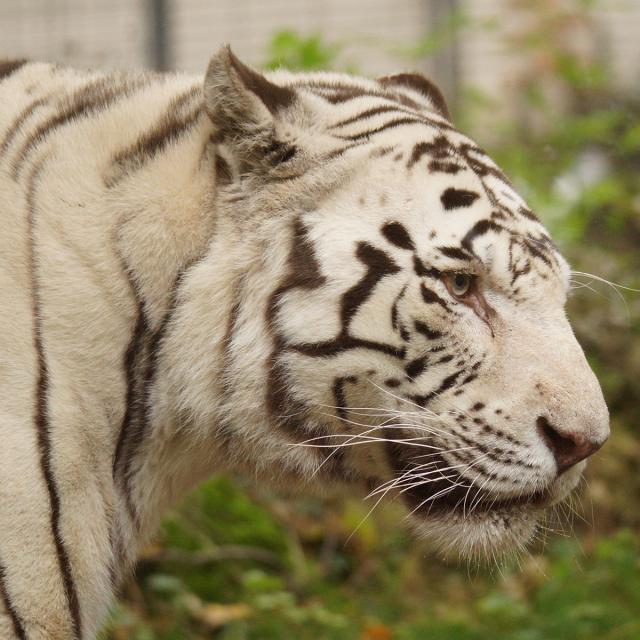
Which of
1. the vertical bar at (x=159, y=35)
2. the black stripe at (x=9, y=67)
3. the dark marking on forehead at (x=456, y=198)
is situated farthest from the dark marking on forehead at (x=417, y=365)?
the vertical bar at (x=159, y=35)

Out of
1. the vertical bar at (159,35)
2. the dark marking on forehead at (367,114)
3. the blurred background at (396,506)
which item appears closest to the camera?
the dark marking on forehead at (367,114)

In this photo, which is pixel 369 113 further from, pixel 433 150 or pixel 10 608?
pixel 10 608

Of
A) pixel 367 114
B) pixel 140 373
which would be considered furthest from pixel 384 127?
pixel 140 373

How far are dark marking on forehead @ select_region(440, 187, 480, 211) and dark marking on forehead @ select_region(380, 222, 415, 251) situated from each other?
11cm

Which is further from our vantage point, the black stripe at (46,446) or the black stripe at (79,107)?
the black stripe at (79,107)

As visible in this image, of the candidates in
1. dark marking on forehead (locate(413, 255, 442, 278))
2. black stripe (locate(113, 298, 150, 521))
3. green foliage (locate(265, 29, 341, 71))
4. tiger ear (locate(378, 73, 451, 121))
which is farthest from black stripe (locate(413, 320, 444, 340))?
green foliage (locate(265, 29, 341, 71))

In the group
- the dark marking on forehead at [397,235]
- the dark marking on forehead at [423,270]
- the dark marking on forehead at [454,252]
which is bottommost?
the dark marking on forehead at [423,270]

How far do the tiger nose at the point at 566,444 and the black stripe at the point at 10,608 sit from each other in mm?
1161

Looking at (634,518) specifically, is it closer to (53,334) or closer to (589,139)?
(589,139)

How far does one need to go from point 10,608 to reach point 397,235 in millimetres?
1132

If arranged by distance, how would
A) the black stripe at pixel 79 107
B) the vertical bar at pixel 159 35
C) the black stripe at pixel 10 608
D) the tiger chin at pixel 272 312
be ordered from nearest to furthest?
the black stripe at pixel 10 608 → the tiger chin at pixel 272 312 → the black stripe at pixel 79 107 → the vertical bar at pixel 159 35

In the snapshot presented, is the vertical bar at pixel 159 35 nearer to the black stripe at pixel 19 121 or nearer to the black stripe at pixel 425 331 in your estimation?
the black stripe at pixel 19 121

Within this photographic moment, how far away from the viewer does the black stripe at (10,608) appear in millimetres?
2078

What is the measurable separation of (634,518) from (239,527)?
81.9 inches
